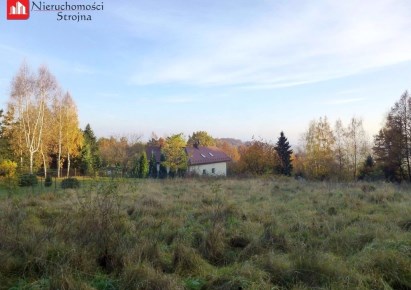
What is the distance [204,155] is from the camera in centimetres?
5547

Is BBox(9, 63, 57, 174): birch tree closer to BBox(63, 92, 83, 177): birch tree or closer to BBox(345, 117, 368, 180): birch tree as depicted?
BBox(63, 92, 83, 177): birch tree

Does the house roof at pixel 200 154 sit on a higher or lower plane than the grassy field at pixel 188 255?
higher

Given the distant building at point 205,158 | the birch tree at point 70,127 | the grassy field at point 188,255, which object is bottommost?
the grassy field at point 188,255

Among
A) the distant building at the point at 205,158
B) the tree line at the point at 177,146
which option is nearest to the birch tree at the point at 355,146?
the tree line at the point at 177,146

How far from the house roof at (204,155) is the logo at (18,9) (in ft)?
135

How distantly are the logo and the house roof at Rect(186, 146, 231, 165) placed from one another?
41244 millimetres

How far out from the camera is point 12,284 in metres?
3.76

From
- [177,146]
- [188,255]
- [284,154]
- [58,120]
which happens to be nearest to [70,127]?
[58,120]

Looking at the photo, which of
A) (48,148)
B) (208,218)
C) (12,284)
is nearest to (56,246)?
(12,284)

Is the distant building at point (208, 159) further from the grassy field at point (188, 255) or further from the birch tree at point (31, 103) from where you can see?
the grassy field at point (188, 255)

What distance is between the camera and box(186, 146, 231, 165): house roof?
52422 millimetres

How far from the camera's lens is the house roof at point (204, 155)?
172 feet

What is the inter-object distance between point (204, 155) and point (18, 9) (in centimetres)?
4619

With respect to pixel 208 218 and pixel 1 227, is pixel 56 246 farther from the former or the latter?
pixel 208 218
